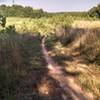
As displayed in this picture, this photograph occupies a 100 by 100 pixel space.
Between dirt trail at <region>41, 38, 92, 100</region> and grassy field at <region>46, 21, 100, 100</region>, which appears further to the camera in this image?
grassy field at <region>46, 21, 100, 100</region>

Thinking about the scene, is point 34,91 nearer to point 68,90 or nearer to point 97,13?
point 68,90

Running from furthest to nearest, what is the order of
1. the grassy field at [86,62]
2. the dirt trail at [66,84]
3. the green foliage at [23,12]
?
1. the green foliage at [23,12]
2. the grassy field at [86,62]
3. the dirt trail at [66,84]

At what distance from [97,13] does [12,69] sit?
146 feet

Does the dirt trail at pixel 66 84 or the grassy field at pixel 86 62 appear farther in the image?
the grassy field at pixel 86 62

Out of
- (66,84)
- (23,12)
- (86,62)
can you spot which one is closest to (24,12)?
(23,12)

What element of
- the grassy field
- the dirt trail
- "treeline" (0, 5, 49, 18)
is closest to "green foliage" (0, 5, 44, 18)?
"treeline" (0, 5, 49, 18)

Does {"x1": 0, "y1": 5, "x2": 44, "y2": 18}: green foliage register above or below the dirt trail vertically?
below

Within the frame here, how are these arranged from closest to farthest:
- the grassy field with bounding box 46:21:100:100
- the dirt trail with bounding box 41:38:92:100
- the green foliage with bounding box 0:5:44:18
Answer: the dirt trail with bounding box 41:38:92:100
the grassy field with bounding box 46:21:100:100
the green foliage with bounding box 0:5:44:18

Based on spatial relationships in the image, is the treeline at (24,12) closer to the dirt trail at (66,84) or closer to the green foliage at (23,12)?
the green foliage at (23,12)

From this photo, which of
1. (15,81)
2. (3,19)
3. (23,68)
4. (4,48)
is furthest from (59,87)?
(3,19)

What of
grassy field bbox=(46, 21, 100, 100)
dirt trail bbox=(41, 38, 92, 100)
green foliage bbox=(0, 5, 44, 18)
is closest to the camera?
dirt trail bbox=(41, 38, 92, 100)

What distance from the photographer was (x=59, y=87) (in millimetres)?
9914

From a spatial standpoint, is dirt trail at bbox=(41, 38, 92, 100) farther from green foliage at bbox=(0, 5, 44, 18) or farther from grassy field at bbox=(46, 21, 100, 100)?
green foliage at bbox=(0, 5, 44, 18)

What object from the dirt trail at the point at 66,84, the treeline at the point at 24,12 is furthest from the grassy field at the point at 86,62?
the treeline at the point at 24,12
